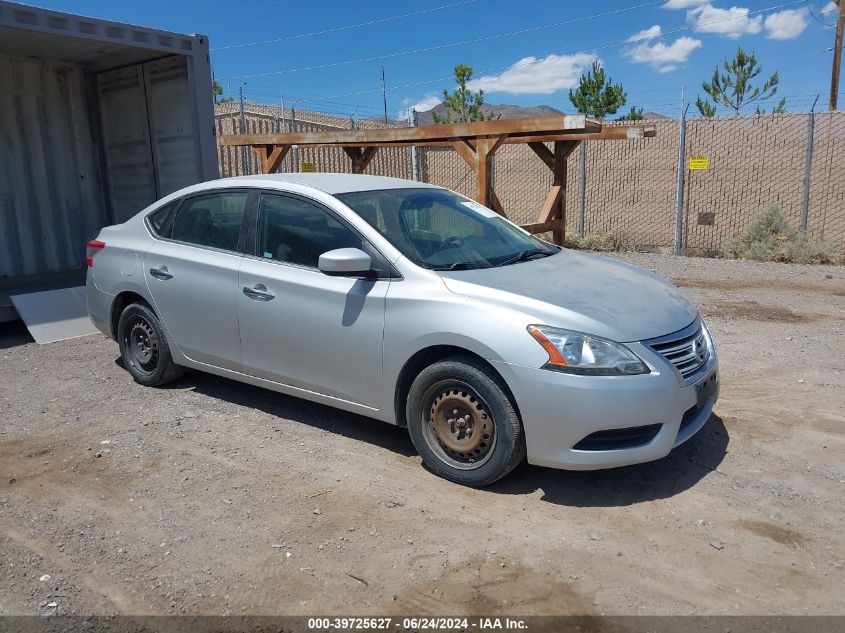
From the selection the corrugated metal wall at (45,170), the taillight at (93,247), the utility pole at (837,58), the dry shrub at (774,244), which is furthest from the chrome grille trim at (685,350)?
the utility pole at (837,58)

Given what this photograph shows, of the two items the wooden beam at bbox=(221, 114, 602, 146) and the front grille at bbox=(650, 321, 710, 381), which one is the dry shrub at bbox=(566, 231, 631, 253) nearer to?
the wooden beam at bbox=(221, 114, 602, 146)

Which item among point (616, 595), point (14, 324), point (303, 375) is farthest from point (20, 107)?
point (616, 595)

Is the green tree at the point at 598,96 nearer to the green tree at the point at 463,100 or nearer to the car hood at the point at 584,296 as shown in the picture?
the green tree at the point at 463,100

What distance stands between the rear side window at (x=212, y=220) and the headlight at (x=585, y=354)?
8.20ft

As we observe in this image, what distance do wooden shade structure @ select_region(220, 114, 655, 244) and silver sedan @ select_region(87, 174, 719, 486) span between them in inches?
97.9

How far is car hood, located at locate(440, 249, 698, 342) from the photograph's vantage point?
12.5ft

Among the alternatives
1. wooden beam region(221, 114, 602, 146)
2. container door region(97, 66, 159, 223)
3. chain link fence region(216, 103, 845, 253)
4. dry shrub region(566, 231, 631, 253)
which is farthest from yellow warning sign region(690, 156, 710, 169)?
container door region(97, 66, 159, 223)

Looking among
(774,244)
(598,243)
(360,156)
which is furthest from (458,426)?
(598,243)

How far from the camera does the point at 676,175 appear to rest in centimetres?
1587

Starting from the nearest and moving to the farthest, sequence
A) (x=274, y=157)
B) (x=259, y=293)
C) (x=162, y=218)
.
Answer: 1. (x=259, y=293)
2. (x=162, y=218)
3. (x=274, y=157)

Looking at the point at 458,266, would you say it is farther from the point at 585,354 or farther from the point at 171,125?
the point at 171,125

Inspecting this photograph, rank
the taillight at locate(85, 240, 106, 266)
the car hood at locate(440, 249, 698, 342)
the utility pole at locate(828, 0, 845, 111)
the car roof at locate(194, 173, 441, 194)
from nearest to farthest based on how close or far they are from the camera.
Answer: the car hood at locate(440, 249, 698, 342)
the car roof at locate(194, 173, 441, 194)
the taillight at locate(85, 240, 106, 266)
the utility pole at locate(828, 0, 845, 111)

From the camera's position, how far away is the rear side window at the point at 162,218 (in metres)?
5.72

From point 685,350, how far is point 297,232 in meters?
2.56
